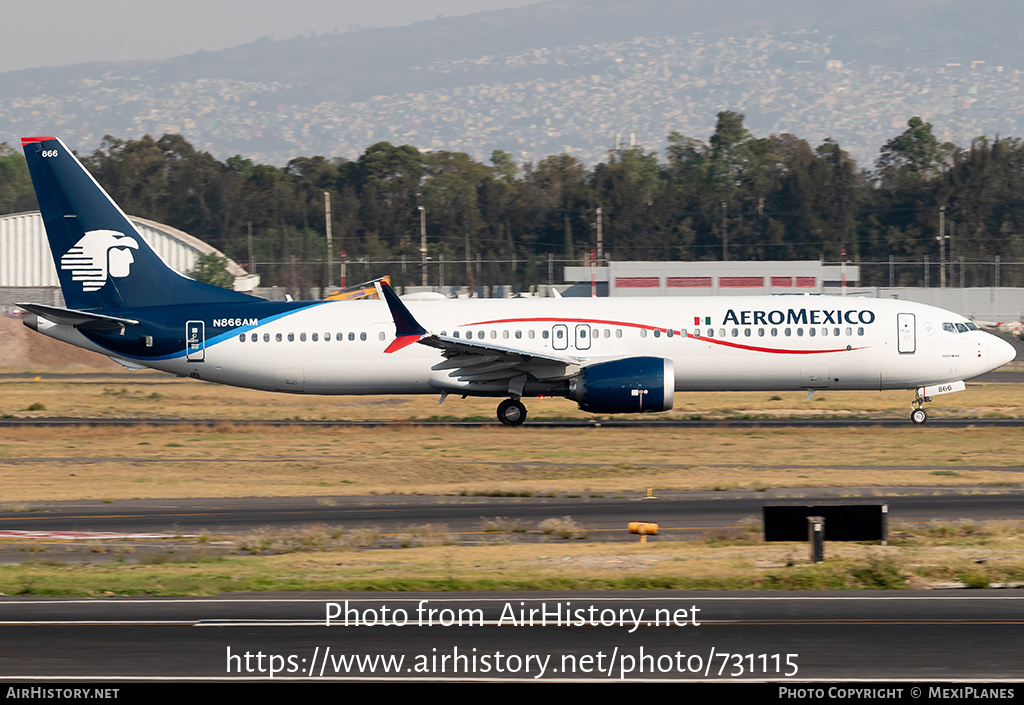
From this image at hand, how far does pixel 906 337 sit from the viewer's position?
37875 millimetres

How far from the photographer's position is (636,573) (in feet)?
56.6

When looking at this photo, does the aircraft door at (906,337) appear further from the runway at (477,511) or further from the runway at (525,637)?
the runway at (525,637)

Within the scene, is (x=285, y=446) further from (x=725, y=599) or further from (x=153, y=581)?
(x=725, y=599)

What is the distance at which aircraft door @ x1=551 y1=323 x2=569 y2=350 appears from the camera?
125 feet

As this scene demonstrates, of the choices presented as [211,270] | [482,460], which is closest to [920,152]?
[211,270]

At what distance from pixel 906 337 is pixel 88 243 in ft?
87.1

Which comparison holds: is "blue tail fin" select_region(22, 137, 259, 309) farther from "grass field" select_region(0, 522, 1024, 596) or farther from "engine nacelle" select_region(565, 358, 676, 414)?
"grass field" select_region(0, 522, 1024, 596)

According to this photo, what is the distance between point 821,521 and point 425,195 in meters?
131

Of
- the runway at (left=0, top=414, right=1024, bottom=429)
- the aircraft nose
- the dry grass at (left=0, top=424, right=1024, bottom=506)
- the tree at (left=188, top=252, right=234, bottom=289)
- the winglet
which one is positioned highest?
the tree at (left=188, top=252, right=234, bottom=289)

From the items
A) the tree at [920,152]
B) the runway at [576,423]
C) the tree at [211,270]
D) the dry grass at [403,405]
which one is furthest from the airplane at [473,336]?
the tree at [920,152]

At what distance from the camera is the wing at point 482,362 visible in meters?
36.7

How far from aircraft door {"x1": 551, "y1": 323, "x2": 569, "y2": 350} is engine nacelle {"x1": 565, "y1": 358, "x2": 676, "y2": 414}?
5.30ft

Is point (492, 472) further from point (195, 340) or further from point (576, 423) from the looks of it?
point (195, 340)

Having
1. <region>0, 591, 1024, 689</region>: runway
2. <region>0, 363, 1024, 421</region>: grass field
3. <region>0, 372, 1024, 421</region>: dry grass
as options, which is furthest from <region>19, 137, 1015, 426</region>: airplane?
<region>0, 591, 1024, 689</region>: runway
